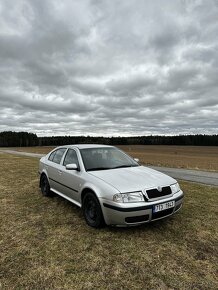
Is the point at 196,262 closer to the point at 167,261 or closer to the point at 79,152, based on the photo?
the point at 167,261

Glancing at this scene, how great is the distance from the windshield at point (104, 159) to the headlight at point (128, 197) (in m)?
1.08

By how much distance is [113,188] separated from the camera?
3.57 metres

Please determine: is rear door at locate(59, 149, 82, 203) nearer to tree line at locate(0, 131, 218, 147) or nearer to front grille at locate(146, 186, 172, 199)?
front grille at locate(146, 186, 172, 199)

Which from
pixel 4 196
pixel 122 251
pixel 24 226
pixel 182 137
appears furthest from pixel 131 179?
pixel 182 137

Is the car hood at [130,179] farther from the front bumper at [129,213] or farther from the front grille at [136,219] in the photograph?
the front grille at [136,219]

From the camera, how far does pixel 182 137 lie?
9669 centimetres

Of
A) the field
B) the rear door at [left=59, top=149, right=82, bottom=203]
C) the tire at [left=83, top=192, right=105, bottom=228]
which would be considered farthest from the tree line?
the tire at [left=83, top=192, right=105, bottom=228]

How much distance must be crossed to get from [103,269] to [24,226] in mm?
2074

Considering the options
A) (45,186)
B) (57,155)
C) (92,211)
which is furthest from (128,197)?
(45,186)

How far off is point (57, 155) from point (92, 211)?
2358mm

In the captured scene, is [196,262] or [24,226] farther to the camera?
[24,226]

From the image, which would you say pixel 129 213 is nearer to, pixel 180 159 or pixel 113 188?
pixel 113 188

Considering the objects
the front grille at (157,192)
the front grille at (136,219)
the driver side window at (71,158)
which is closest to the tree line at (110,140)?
the driver side window at (71,158)

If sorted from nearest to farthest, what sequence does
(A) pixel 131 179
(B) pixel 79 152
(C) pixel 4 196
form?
(A) pixel 131 179, (B) pixel 79 152, (C) pixel 4 196
